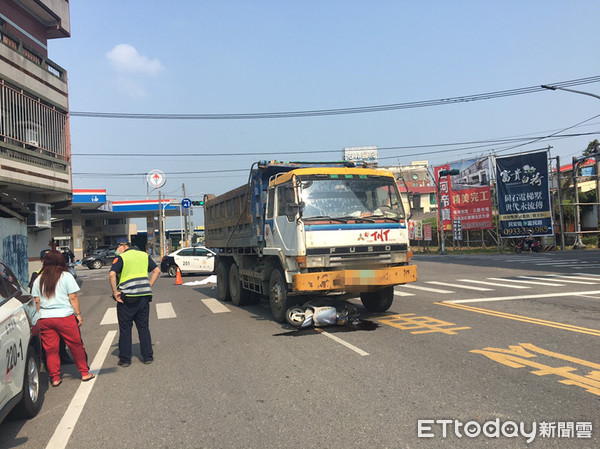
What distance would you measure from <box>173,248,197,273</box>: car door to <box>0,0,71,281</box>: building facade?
18.4ft

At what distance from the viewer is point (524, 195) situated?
1264 inches

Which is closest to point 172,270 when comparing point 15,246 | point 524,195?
point 15,246

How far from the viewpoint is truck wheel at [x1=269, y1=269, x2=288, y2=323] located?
8.59 metres

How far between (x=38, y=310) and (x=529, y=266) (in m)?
20.3

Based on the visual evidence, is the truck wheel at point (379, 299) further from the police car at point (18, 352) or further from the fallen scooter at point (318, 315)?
the police car at point (18, 352)

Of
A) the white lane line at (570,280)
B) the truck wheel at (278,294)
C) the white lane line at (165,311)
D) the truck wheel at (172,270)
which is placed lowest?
the white lane line at (570,280)

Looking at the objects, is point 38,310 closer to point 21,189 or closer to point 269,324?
point 269,324

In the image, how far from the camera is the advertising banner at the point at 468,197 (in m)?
34.9

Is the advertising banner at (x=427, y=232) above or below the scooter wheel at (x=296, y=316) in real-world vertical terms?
above

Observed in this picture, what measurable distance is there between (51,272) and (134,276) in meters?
1.07

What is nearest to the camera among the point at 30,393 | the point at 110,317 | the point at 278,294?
the point at 30,393

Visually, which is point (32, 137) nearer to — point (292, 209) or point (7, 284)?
point (292, 209)

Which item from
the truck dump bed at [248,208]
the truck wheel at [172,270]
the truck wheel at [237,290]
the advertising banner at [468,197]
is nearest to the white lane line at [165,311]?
the truck wheel at [237,290]

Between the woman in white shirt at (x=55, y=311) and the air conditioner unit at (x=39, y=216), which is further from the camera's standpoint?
the air conditioner unit at (x=39, y=216)
